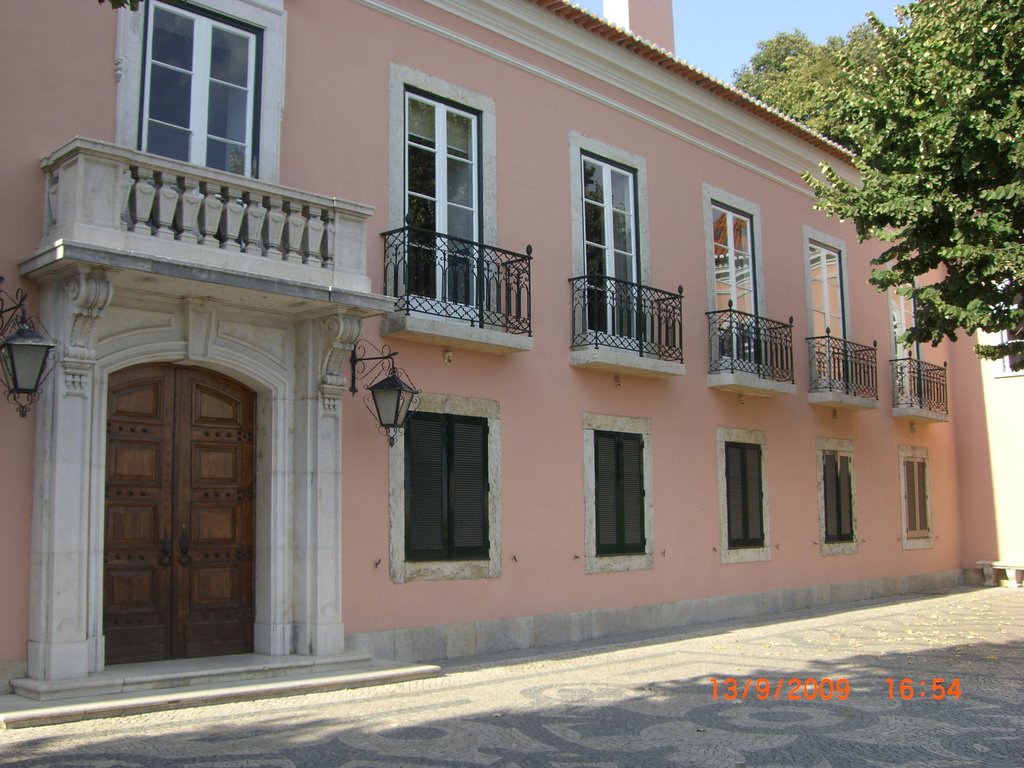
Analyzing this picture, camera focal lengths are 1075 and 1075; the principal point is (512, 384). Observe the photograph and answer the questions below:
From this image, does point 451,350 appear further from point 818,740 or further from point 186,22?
point 818,740

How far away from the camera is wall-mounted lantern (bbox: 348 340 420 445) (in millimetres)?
9281

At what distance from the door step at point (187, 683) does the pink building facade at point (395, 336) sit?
0.16 m

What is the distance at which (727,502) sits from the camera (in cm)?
1434

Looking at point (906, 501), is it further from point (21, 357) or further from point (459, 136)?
point (21, 357)

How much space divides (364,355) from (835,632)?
658cm

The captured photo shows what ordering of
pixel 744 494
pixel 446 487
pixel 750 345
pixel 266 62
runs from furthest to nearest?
pixel 750 345 → pixel 744 494 → pixel 446 487 → pixel 266 62

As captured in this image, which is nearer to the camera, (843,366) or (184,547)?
(184,547)

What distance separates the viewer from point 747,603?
1446 centimetres

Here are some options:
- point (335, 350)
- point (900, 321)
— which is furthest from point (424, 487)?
point (900, 321)

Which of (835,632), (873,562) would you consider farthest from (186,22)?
(873,562)

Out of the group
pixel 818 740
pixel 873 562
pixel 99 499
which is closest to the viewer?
pixel 818 740

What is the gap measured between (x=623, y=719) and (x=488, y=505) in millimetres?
3801

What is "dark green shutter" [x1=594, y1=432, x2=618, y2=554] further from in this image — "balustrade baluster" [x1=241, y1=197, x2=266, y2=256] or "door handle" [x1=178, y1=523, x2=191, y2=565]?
"balustrade baluster" [x1=241, y1=197, x2=266, y2=256]

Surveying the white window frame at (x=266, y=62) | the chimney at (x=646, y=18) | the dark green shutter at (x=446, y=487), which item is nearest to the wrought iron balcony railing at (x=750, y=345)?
the chimney at (x=646, y=18)
